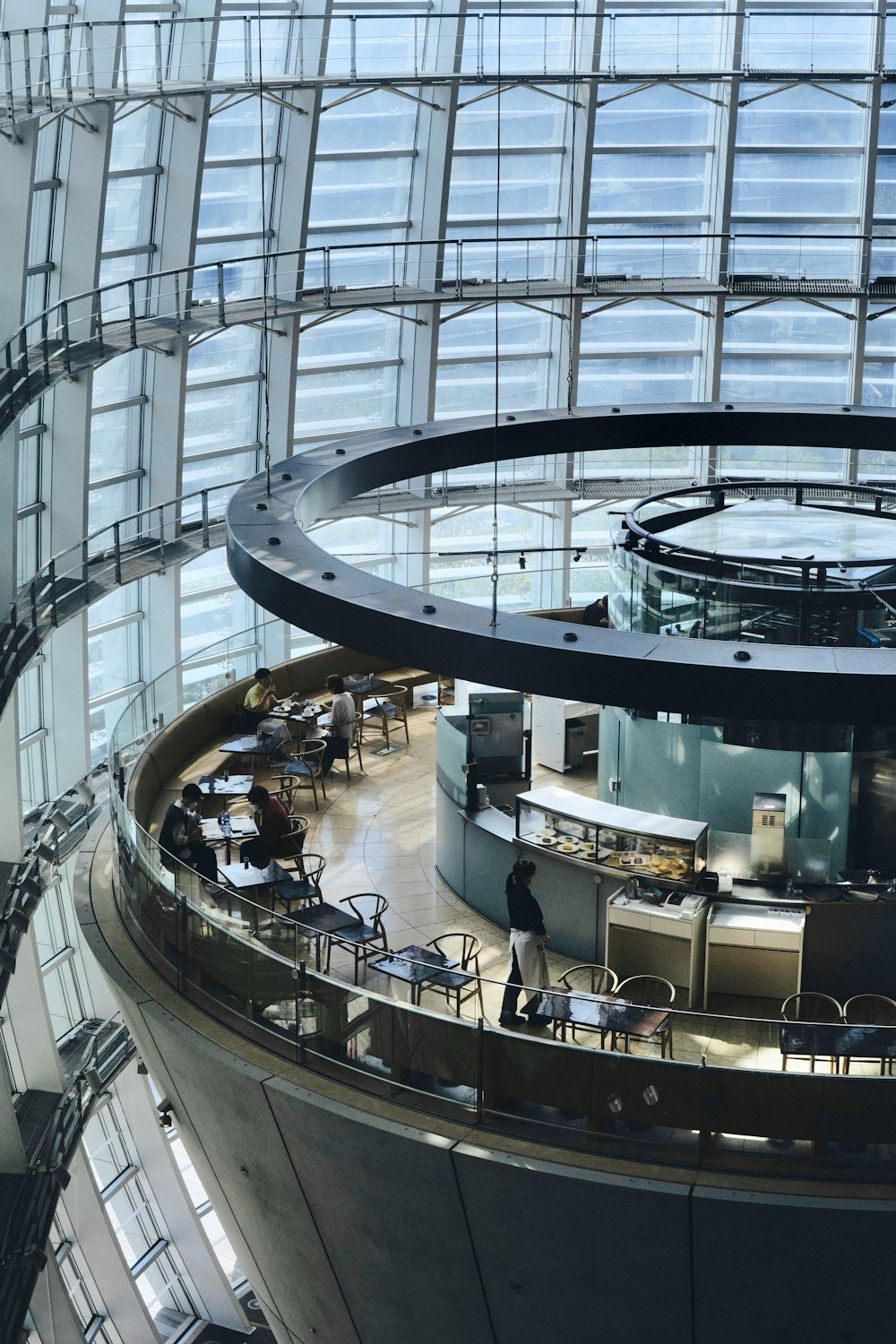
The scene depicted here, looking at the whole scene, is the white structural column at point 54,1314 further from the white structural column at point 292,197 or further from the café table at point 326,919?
the white structural column at point 292,197

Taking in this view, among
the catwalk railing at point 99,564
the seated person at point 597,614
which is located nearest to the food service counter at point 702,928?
the seated person at point 597,614

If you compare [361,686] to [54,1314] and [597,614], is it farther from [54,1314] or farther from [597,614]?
[54,1314]

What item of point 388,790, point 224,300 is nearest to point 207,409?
point 224,300

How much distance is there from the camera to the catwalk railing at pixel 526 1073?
33.3 feet

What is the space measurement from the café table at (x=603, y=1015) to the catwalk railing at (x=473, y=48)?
1448 cm

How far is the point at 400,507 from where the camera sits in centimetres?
2673

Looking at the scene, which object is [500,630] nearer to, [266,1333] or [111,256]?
[111,256]

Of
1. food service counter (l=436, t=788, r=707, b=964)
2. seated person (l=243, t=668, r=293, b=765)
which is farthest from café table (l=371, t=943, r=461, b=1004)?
seated person (l=243, t=668, r=293, b=765)

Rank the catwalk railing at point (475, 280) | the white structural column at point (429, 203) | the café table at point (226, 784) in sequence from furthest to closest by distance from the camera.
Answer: the white structural column at point (429, 203) < the catwalk railing at point (475, 280) < the café table at point (226, 784)

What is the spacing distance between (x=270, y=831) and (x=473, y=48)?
1579 centimetres

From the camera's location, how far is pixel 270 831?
15172 mm

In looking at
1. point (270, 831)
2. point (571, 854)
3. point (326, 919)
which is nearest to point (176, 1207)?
point (270, 831)

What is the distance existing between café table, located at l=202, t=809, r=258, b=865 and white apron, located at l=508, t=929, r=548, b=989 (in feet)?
14.9

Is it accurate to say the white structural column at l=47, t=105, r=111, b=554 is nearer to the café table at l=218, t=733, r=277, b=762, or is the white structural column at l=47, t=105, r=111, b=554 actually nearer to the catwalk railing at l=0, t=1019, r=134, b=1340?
the café table at l=218, t=733, r=277, b=762
